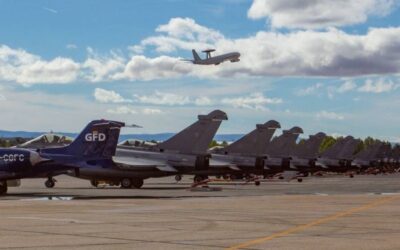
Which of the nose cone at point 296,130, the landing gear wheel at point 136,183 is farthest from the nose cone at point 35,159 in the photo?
the nose cone at point 296,130

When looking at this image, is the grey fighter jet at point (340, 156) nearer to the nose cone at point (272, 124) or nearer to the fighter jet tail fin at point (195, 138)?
the nose cone at point (272, 124)

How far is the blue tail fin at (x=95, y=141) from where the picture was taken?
36562 millimetres

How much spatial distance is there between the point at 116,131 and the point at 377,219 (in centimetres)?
2173

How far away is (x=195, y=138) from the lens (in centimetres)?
4744

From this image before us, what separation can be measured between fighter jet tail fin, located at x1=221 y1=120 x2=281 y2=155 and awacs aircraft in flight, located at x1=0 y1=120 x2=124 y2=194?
22.8 m

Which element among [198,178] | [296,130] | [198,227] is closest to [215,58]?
[296,130]

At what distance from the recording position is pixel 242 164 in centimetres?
5869

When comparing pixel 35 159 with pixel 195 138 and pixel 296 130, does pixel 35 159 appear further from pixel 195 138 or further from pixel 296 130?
pixel 296 130

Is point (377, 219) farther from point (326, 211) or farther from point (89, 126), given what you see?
point (89, 126)

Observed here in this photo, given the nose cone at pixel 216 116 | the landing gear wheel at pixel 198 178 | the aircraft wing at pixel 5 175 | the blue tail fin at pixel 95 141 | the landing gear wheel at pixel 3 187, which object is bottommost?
the landing gear wheel at pixel 3 187

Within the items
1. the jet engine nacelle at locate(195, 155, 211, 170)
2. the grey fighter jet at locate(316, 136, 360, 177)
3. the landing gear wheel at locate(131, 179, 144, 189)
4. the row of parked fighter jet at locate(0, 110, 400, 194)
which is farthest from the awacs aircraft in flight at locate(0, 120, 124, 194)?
the grey fighter jet at locate(316, 136, 360, 177)

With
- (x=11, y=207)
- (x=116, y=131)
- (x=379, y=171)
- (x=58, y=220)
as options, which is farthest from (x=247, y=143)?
(x=379, y=171)

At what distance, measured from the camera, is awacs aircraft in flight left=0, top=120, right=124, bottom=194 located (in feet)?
113

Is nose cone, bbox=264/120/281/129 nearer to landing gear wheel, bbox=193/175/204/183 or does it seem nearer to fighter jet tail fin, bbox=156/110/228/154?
landing gear wheel, bbox=193/175/204/183
